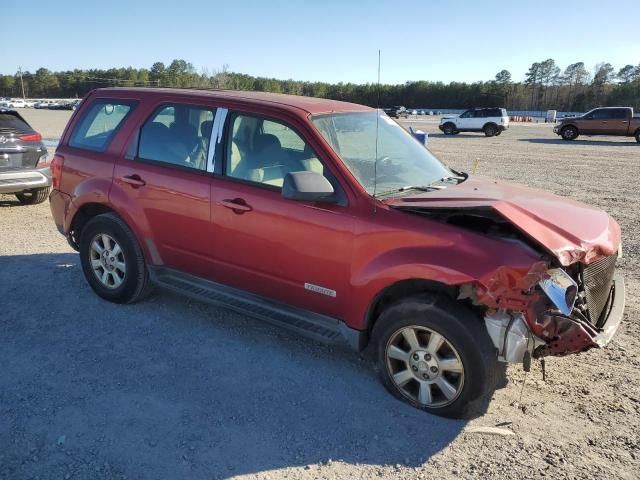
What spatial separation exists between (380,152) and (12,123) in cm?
719

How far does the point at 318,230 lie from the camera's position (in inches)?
142

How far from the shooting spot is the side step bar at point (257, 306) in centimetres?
367

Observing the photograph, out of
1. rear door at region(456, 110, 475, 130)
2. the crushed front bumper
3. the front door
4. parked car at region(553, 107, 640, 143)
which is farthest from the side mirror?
rear door at region(456, 110, 475, 130)

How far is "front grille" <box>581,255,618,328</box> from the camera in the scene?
10.9 feet

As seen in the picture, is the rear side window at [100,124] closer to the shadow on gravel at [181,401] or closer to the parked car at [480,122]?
the shadow on gravel at [181,401]

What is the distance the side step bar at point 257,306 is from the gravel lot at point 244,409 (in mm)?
345

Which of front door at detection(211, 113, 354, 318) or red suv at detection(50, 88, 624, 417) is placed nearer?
red suv at detection(50, 88, 624, 417)

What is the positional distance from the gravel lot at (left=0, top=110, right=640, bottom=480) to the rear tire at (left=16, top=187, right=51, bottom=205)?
5039mm

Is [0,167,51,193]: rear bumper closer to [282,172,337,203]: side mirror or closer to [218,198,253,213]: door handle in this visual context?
[218,198,253,213]: door handle

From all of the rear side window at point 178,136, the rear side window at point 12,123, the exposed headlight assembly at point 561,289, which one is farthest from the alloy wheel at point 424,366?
the rear side window at point 12,123

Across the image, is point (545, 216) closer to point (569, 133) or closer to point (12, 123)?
point (12, 123)

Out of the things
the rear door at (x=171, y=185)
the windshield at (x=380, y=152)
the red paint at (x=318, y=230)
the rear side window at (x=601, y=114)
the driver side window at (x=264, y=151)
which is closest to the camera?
the red paint at (x=318, y=230)

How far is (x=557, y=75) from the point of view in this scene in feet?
334

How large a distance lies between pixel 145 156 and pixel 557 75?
113 metres
